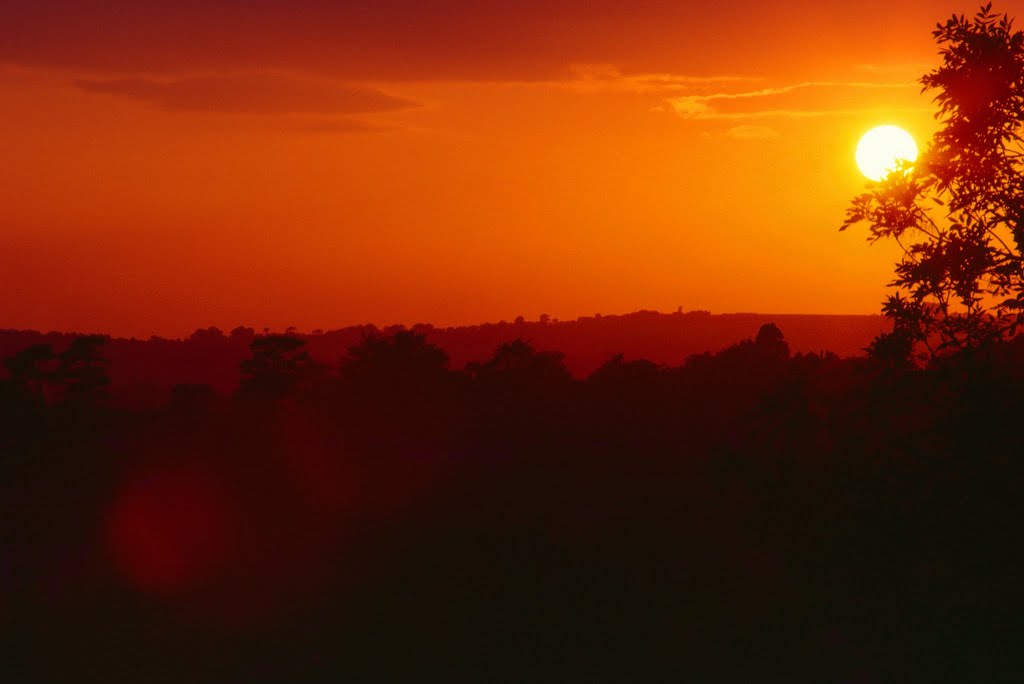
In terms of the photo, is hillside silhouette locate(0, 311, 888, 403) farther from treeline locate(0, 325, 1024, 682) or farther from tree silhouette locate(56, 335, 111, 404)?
treeline locate(0, 325, 1024, 682)

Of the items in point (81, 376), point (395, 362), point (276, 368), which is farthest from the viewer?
point (276, 368)

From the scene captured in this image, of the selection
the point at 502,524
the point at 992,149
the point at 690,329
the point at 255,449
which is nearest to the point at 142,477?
the point at 255,449

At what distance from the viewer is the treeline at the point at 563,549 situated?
840 inches

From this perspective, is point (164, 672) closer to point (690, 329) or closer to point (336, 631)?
point (336, 631)

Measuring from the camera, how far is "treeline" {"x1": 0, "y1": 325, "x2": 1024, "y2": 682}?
840 inches

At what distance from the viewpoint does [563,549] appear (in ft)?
84.9

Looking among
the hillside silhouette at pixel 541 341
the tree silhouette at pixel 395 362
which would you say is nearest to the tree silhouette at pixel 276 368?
the tree silhouette at pixel 395 362

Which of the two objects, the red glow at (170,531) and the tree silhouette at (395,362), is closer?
the red glow at (170,531)

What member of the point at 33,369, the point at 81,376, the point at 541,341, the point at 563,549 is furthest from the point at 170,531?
the point at 541,341

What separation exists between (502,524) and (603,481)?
4.59 metres

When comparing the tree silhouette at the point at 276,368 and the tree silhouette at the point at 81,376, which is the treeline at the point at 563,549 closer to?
the tree silhouette at the point at 81,376

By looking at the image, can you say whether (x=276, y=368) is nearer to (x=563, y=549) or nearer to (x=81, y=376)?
(x=81, y=376)

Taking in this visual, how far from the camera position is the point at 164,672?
2103 centimetres

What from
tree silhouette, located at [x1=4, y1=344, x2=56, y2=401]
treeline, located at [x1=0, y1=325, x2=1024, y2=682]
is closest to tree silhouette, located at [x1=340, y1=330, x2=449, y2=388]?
tree silhouette, located at [x1=4, y1=344, x2=56, y2=401]
